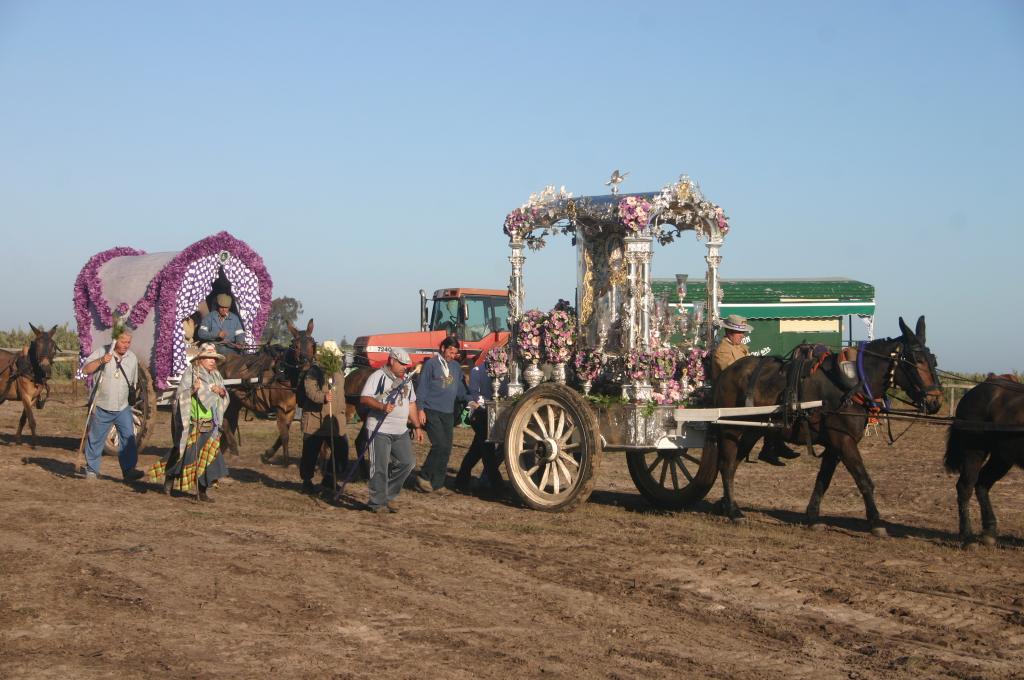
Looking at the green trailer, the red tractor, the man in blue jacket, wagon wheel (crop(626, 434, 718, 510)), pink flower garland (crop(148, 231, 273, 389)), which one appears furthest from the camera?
the green trailer

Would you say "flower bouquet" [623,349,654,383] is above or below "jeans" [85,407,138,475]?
above

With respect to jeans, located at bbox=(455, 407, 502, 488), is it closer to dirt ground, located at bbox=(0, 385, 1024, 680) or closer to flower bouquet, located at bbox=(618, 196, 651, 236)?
dirt ground, located at bbox=(0, 385, 1024, 680)

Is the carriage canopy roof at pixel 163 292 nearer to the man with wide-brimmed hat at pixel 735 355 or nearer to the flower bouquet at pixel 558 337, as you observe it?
the flower bouquet at pixel 558 337

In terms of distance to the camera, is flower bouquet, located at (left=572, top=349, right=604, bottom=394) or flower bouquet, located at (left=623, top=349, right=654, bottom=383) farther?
flower bouquet, located at (left=572, top=349, right=604, bottom=394)

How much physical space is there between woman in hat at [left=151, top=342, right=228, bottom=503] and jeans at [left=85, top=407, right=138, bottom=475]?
5.11ft

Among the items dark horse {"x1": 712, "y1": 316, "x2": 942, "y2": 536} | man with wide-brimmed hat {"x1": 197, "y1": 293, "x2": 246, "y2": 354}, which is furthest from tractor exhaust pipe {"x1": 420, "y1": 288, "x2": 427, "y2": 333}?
dark horse {"x1": 712, "y1": 316, "x2": 942, "y2": 536}

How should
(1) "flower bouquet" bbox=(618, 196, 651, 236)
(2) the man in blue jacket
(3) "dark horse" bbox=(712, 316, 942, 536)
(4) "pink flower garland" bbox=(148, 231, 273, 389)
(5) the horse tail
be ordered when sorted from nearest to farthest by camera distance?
(5) the horse tail
(3) "dark horse" bbox=(712, 316, 942, 536)
(1) "flower bouquet" bbox=(618, 196, 651, 236)
(2) the man in blue jacket
(4) "pink flower garland" bbox=(148, 231, 273, 389)

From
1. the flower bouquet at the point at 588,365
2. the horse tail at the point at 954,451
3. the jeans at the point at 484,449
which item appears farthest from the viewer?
the jeans at the point at 484,449

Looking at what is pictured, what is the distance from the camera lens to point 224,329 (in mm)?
17453

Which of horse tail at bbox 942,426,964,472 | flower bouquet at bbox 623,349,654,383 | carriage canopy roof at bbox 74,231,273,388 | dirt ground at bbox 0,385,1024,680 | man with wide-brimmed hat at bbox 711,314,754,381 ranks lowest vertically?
dirt ground at bbox 0,385,1024,680

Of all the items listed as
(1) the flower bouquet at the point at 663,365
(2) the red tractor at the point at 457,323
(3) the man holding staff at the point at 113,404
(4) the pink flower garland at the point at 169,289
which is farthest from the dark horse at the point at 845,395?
(2) the red tractor at the point at 457,323

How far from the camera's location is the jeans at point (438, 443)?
1314 cm

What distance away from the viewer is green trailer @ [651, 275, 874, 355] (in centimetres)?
2825

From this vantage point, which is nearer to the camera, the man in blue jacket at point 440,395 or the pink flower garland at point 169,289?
the man in blue jacket at point 440,395
